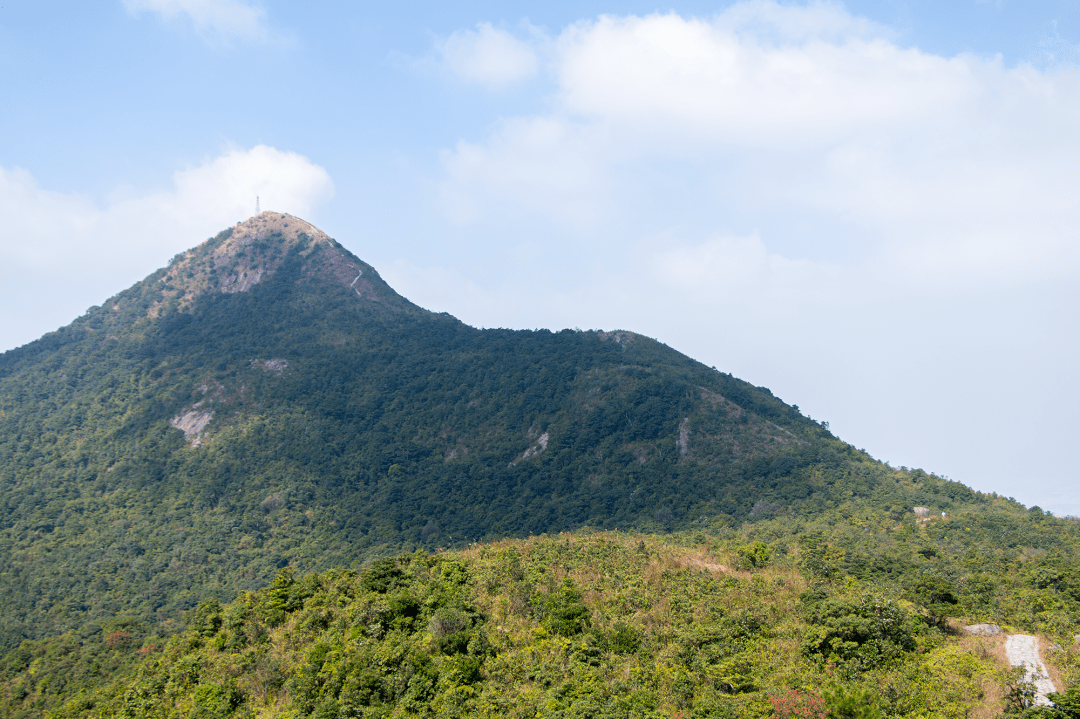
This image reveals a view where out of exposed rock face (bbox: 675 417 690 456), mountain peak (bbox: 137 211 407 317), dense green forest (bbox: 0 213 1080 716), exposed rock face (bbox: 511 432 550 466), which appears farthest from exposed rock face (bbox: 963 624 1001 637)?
mountain peak (bbox: 137 211 407 317)

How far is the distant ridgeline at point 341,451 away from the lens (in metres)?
69.5

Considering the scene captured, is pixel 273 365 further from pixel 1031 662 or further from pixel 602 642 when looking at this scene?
pixel 1031 662

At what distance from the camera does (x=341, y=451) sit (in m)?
95.9

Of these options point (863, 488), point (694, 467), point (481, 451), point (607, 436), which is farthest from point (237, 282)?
point (863, 488)

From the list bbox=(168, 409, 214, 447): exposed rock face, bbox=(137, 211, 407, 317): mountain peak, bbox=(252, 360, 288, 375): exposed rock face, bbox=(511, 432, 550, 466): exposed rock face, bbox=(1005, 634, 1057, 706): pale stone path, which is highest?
bbox=(137, 211, 407, 317): mountain peak

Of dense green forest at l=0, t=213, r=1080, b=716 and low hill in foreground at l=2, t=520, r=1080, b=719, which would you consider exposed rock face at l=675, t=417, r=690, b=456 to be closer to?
dense green forest at l=0, t=213, r=1080, b=716

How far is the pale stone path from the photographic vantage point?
57.3 ft

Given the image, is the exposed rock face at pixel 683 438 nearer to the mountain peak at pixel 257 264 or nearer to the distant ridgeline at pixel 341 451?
the distant ridgeline at pixel 341 451

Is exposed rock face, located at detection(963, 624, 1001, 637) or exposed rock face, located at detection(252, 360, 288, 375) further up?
exposed rock face, located at detection(252, 360, 288, 375)

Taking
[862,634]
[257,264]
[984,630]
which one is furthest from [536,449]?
[257,264]

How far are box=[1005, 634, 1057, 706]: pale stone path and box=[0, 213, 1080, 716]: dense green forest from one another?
1.10m

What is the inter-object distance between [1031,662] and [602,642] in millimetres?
12082

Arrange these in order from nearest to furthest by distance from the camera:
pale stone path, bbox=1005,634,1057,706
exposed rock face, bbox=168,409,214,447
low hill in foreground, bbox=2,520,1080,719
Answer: pale stone path, bbox=1005,634,1057,706
low hill in foreground, bbox=2,520,1080,719
exposed rock face, bbox=168,409,214,447

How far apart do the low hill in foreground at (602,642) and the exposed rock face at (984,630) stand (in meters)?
0.35
